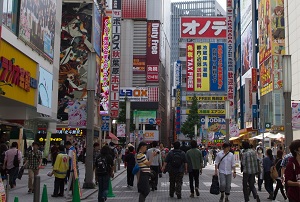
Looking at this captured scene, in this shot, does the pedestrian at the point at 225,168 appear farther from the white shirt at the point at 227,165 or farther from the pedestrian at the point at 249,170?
the pedestrian at the point at 249,170

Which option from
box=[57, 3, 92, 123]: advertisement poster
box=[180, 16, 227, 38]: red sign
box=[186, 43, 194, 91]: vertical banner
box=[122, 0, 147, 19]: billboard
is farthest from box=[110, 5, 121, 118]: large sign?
box=[122, 0, 147, 19]: billboard

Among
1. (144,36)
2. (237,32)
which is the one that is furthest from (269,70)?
(144,36)

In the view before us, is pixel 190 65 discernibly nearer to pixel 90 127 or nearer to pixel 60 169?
pixel 90 127

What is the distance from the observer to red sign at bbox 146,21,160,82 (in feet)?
328

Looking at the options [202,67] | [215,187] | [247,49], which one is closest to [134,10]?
[202,67]

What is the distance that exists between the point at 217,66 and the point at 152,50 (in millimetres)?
17579

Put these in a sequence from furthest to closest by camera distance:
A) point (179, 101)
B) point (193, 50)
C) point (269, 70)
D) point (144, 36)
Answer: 1. point (179, 101)
2. point (144, 36)
3. point (193, 50)
4. point (269, 70)

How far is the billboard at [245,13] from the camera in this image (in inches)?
2577

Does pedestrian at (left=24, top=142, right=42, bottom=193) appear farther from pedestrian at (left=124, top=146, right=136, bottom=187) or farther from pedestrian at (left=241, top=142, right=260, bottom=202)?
pedestrian at (left=241, top=142, right=260, bottom=202)

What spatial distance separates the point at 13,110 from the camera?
30.0 metres

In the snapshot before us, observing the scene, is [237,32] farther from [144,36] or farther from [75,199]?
[75,199]

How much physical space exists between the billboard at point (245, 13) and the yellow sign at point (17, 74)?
1657 inches

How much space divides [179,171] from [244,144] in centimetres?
233

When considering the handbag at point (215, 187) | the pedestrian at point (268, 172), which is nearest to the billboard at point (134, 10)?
the pedestrian at point (268, 172)
